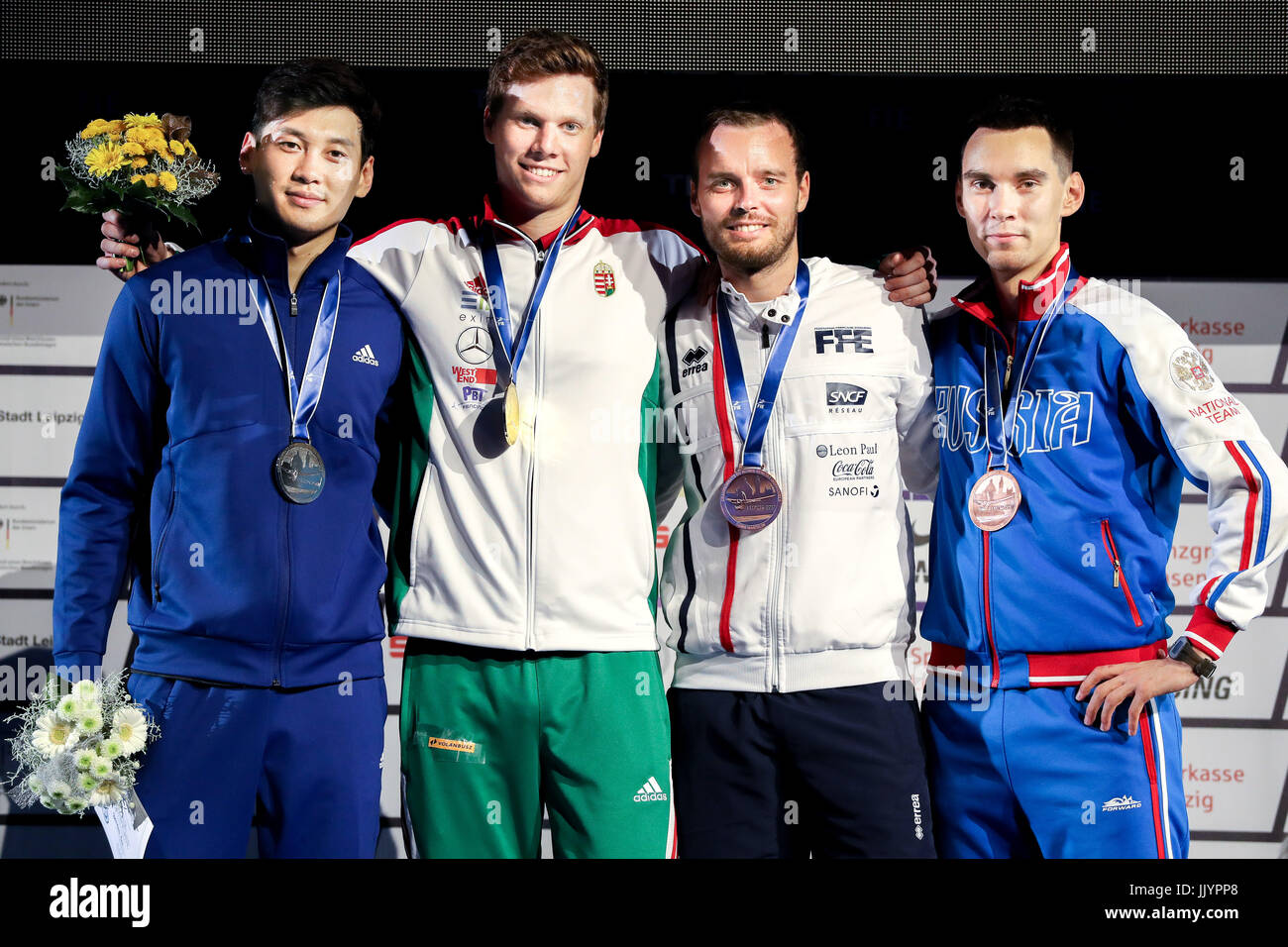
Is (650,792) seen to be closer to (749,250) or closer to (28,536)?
(749,250)

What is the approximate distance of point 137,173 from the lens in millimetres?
2359

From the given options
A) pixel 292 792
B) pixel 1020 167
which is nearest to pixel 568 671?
pixel 292 792

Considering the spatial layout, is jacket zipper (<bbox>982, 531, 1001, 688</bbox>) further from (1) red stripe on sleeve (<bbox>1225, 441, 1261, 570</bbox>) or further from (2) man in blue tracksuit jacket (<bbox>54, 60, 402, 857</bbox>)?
(2) man in blue tracksuit jacket (<bbox>54, 60, 402, 857</bbox>)

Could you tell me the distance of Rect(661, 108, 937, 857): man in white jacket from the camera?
2.18 m

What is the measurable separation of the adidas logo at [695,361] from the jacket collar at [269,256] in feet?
2.47

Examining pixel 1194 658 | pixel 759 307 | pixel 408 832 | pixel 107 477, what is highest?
pixel 759 307

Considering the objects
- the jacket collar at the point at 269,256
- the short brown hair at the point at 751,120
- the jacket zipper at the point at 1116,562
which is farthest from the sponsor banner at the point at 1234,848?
the jacket collar at the point at 269,256

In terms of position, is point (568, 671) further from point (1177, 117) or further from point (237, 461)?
point (1177, 117)

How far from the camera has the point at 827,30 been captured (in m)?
2.54

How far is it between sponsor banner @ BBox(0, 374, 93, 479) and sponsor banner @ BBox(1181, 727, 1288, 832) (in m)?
3.12

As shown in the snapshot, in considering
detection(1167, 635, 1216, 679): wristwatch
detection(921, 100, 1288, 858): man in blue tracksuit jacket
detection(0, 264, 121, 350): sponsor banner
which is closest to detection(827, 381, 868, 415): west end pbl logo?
detection(921, 100, 1288, 858): man in blue tracksuit jacket

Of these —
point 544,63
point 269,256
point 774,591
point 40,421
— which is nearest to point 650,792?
point 774,591

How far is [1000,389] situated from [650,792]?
1.11 meters

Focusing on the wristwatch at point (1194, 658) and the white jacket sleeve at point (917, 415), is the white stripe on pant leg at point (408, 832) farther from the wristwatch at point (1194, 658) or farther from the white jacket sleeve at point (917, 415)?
the wristwatch at point (1194, 658)
